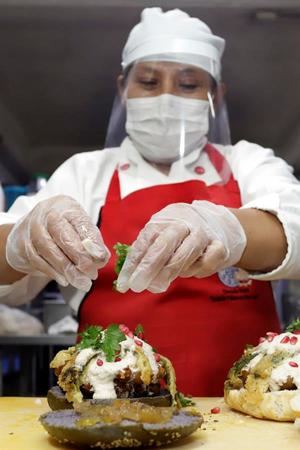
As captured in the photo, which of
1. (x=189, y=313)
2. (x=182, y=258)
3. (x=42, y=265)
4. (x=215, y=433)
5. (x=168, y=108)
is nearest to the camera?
(x=215, y=433)

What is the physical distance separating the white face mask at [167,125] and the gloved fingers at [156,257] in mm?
833

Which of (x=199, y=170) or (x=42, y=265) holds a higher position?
(x=199, y=170)

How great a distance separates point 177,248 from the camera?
200 cm

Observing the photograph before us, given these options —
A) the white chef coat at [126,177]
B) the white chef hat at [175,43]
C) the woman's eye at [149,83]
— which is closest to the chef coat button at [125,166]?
the white chef coat at [126,177]

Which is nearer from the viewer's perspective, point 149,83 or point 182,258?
point 182,258

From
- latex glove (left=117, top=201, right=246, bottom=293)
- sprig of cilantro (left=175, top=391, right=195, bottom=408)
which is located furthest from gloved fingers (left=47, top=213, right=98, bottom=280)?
sprig of cilantro (left=175, top=391, right=195, bottom=408)

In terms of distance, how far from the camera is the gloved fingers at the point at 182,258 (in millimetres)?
1980

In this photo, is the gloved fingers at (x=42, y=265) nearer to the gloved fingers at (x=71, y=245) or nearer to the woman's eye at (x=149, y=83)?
the gloved fingers at (x=71, y=245)

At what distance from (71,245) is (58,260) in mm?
88

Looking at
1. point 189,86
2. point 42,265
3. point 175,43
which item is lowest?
point 42,265

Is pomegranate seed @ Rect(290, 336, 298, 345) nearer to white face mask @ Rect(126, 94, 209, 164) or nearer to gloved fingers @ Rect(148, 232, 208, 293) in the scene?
gloved fingers @ Rect(148, 232, 208, 293)

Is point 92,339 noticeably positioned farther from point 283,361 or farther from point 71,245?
point 283,361

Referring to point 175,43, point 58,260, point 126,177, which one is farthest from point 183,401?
point 175,43

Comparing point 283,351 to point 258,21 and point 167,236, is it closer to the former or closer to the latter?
point 167,236
